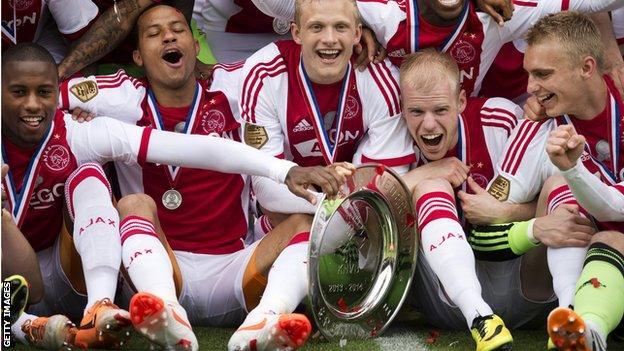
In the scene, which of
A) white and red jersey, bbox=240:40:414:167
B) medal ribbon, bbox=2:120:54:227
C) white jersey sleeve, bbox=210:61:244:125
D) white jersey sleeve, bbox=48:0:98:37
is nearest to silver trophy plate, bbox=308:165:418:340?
white and red jersey, bbox=240:40:414:167

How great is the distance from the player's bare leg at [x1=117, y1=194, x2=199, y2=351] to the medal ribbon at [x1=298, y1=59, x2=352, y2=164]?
0.79 meters

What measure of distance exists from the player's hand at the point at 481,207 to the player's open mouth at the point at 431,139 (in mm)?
254

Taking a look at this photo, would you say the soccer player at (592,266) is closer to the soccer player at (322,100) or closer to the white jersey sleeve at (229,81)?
the soccer player at (322,100)

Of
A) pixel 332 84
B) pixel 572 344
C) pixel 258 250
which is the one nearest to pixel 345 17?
pixel 332 84

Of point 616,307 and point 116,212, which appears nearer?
point 616,307

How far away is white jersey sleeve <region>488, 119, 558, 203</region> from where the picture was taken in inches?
199

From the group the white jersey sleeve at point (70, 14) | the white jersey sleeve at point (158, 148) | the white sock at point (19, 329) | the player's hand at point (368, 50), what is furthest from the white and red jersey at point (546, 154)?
the white jersey sleeve at point (70, 14)

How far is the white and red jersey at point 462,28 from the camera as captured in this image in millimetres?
5426

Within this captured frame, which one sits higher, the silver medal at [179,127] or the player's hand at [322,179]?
the player's hand at [322,179]

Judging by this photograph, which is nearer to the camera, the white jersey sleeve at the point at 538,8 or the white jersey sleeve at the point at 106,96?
the white jersey sleeve at the point at 106,96

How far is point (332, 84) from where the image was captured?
536 cm

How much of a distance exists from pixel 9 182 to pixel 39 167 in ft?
0.46

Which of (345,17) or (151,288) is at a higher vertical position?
(345,17)

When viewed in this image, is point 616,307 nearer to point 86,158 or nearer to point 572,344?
point 572,344
